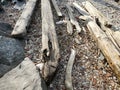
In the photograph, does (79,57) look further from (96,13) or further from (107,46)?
(96,13)

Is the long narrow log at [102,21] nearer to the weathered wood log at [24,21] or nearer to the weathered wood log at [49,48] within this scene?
the weathered wood log at [49,48]

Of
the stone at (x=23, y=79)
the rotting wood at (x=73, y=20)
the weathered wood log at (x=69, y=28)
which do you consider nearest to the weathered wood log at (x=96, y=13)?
the rotting wood at (x=73, y=20)

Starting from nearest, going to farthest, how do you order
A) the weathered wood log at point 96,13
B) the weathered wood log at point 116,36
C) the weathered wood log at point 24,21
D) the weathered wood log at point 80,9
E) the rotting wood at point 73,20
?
the weathered wood log at point 24,21, the weathered wood log at point 116,36, the rotting wood at point 73,20, the weathered wood log at point 96,13, the weathered wood log at point 80,9

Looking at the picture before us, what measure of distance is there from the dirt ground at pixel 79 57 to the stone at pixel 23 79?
1.51 feet

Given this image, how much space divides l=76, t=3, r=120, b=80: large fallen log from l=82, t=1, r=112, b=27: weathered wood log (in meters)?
0.36

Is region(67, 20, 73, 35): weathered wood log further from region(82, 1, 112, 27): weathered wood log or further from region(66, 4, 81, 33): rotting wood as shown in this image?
region(82, 1, 112, 27): weathered wood log

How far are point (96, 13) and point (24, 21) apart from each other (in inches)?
98.0

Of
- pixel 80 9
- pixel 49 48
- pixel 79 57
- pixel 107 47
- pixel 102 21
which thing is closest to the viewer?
pixel 49 48

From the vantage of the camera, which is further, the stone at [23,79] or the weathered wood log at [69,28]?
the weathered wood log at [69,28]

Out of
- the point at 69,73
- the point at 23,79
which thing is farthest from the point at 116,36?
the point at 23,79

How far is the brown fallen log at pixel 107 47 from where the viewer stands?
4598mm

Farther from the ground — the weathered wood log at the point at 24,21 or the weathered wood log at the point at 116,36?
the weathered wood log at the point at 24,21

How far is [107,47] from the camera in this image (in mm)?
5102

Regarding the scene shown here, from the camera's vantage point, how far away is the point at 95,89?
4418mm
